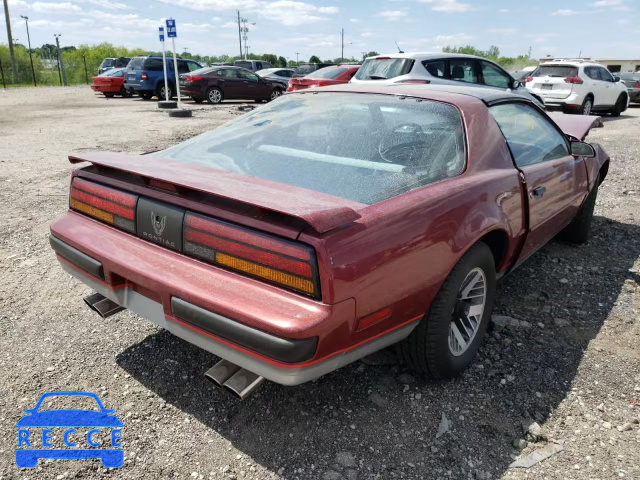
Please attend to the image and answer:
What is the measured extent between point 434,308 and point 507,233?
743 mm

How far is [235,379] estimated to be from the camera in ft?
A: 6.55

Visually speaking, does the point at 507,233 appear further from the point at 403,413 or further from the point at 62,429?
the point at 62,429

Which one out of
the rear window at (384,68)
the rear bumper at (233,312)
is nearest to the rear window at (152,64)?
the rear window at (384,68)

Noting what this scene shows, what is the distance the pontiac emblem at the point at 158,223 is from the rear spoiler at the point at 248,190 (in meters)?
0.17

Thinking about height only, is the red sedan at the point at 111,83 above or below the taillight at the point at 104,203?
above

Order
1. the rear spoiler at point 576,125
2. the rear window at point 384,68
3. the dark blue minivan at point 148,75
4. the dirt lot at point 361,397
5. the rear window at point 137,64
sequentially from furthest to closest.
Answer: the rear window at point 137,64 < the dark blue minivan at point 148,75 < the rear window at point 384,68 < the rear spoiler at point 576,125 < the dirt lot at point 361,397

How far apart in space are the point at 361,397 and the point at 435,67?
807cm

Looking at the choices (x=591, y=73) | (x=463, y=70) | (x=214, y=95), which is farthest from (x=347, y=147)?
(x=214, y=95)

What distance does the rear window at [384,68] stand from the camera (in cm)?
920

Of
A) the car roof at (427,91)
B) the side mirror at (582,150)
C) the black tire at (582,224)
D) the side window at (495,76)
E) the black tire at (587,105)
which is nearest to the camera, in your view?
the car roof at (427,91)

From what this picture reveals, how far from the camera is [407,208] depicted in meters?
2.08

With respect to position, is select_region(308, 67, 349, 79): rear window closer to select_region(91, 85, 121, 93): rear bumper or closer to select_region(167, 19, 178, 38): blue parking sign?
select_region(167, 19, 178, 38): blue parking sign

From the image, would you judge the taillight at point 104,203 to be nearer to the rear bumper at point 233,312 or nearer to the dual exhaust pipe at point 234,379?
the rear bumper at point 233,312

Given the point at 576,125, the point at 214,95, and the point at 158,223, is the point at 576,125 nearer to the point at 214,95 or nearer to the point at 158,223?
the point at 158,223
